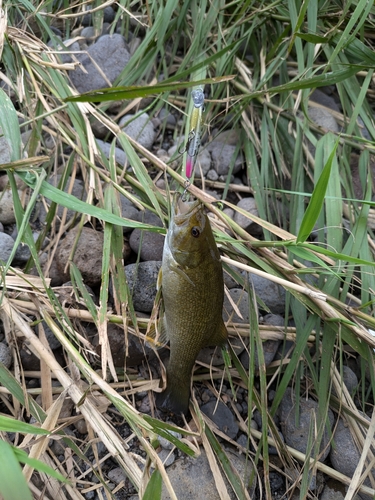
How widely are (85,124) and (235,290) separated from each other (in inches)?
48.9

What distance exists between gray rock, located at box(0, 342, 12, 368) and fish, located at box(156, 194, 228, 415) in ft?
2.57

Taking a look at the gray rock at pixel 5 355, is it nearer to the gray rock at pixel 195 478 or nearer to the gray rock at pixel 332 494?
the gray rock at pixel 195 478

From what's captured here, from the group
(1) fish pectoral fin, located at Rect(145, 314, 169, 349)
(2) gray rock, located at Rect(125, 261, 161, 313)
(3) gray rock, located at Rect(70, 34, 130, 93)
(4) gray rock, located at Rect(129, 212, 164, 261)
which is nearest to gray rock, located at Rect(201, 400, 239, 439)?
(1) fish pectoral fin, located at Rect(145, 314, 169, 349)

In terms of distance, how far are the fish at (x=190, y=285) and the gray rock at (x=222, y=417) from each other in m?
0.38

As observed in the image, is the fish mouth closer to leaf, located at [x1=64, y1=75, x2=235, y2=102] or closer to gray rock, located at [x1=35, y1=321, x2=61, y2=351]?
leaf, located at [x1=64, y1=75, x2=235, y2=102]

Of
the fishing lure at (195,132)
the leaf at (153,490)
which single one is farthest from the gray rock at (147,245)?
the leaf at (153,490)

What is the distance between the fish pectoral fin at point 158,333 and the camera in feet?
7.79

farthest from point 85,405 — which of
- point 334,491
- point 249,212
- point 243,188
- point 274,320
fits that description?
point 243,188

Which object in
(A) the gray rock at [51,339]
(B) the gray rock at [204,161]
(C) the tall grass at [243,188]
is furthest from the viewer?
(B) the gray rock at [204,161]

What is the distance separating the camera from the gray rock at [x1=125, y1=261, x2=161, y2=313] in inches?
102

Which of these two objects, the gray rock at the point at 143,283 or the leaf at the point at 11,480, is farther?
the gray rock at the point at 143,283

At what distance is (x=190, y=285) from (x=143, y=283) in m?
0.47

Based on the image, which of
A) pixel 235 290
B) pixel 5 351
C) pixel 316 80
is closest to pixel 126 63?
pixel 316 80

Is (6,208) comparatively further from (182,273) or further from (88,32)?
(88,32)
